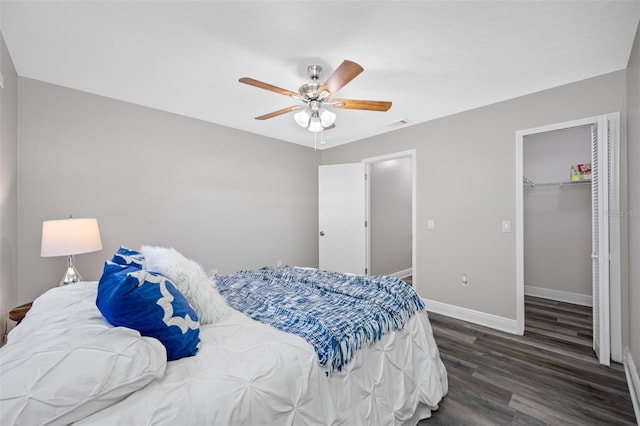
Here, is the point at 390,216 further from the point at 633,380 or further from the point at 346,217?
the point at 633,380

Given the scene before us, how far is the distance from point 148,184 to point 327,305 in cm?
260

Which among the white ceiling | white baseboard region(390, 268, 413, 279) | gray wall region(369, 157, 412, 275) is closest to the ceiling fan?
the white ceiling

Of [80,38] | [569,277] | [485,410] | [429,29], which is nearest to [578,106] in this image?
[429,29]

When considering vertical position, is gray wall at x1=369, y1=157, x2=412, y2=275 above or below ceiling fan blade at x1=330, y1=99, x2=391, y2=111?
below

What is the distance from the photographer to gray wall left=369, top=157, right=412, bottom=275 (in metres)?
4.84

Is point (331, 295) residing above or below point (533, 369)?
above

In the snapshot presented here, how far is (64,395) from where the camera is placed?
727 mm

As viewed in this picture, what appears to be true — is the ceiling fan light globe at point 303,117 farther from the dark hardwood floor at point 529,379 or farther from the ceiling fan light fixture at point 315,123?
the dark hardwood floor at point 529,379

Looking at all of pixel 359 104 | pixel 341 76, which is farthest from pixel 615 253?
pixel 341 76

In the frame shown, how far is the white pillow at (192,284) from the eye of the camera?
1.39 m

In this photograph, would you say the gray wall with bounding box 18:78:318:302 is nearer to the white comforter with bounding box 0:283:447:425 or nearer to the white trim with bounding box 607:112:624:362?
the white comforter with bounding box 0:283:447:425

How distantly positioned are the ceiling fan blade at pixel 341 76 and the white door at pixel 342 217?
2299 mm

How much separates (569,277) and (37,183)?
640 centimetres

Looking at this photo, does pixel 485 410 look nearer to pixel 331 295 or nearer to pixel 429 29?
pixel 331 295
